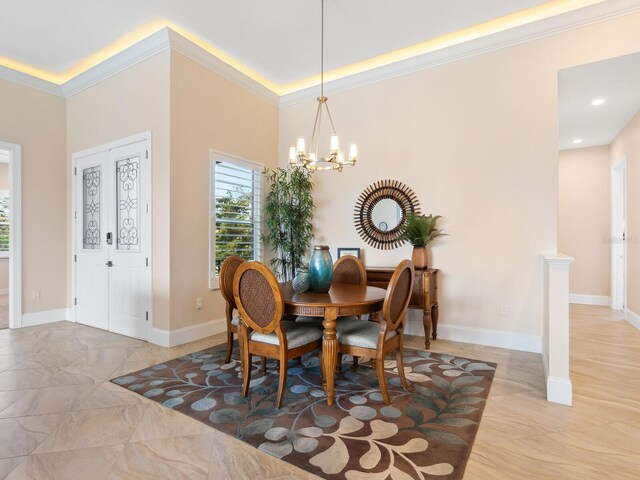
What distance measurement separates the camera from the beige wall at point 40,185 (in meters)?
4.47

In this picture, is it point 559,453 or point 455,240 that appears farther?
point 455,240

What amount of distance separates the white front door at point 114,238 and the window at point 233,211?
0.74 m

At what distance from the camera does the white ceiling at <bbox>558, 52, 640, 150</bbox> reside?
3381 mm

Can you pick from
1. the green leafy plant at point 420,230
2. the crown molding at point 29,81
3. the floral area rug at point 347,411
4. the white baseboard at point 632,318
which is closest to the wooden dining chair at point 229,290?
the floral area rug at point 347,411

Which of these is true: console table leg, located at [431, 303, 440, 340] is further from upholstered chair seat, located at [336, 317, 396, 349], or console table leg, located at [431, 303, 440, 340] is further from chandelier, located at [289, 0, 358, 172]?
chandelier, located at [289, 0, 358, 172]

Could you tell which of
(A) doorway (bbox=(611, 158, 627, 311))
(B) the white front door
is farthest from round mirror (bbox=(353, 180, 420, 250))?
(A) doorway (bbox=(611, 158, 627, 311))

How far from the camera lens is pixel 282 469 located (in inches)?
67.2

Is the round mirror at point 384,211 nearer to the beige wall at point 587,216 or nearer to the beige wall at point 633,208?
the beige wall at point 633,208

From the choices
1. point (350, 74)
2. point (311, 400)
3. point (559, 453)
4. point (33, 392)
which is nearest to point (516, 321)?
point (559, 453)

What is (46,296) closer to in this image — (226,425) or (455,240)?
(226,425)

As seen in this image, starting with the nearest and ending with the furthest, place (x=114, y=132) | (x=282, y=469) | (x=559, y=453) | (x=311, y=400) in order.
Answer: (x=282, y=469)
(x=559, y=453)
(x=311, y=400)
(x=114, y=132)

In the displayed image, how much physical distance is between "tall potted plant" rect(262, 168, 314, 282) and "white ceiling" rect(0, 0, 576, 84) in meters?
1.59

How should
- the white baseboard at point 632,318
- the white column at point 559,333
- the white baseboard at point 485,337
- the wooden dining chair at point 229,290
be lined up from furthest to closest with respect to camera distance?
the white baseboard at point 632,318 → the white baseboard at point 485,337 → the wooden dining chair at point 229,290 → the white column at point 559,333

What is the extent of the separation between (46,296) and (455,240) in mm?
5494
